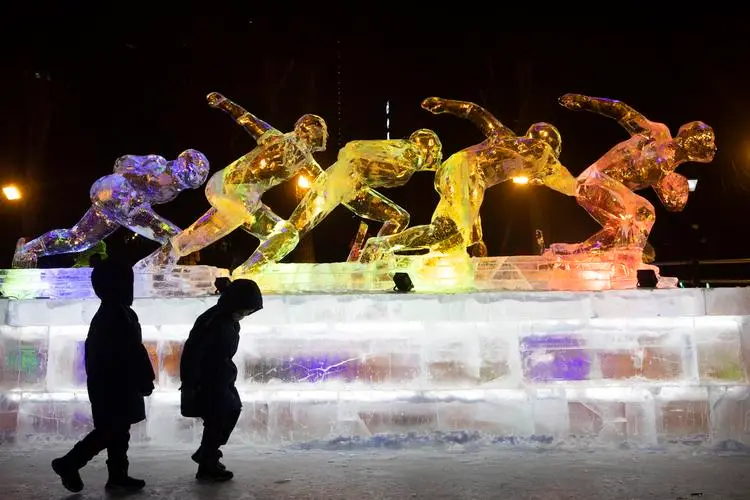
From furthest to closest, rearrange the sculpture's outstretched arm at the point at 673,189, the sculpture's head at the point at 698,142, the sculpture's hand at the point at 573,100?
the sculpture's hand at the point at 573,100 → the sculpture's outstretched arm at the point at 673,189 → the sculpture's head at the point at 698,142

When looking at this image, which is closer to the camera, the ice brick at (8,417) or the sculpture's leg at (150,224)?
the ice brick at (8,417)

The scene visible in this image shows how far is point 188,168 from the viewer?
20.0ft

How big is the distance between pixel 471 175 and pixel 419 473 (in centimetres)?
285

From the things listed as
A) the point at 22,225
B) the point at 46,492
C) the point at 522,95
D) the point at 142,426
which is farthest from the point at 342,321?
the point at 22,225

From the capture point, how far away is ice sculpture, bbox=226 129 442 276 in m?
5.75

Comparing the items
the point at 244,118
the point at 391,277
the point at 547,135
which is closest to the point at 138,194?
the point at 244,118

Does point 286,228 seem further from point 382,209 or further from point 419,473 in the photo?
point 419,473

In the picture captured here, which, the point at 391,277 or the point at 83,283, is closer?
the point at 391,277

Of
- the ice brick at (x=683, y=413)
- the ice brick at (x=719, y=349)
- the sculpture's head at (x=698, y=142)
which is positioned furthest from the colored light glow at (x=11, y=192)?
the ice brick at (x=719, y=349)

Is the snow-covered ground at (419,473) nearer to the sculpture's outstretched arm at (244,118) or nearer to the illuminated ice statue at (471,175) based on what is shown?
the illuminated ice statue at (471,175)

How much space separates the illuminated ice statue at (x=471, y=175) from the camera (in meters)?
5.58

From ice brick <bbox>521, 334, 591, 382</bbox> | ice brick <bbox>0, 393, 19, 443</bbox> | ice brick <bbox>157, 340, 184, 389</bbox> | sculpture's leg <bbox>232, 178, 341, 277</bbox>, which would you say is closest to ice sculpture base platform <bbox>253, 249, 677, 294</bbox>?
sculpture's leg <bbox>232, 178, 341, 277</bbox>

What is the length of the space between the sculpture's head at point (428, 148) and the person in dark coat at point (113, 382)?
302 cm

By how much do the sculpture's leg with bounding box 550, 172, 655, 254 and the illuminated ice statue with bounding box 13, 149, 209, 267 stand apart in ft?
11.9
